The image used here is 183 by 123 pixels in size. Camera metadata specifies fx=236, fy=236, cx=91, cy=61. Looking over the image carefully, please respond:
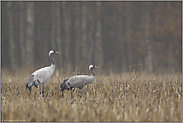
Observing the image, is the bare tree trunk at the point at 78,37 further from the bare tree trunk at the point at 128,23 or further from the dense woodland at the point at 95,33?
the bare tree trunk at the point at 128,23

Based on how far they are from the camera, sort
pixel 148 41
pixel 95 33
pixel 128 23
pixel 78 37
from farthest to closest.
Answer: pixel 128 23 < pixel 78 37 < pixel 95 33 < pixel 148 41

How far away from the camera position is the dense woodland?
12.8 meters

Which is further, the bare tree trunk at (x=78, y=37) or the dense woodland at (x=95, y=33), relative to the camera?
the bare tree trunk at (x=78, y=37)

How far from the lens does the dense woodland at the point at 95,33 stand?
12.8 m

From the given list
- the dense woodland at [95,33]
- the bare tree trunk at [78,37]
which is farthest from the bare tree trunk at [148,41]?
the bare tree trunk at [78,37]

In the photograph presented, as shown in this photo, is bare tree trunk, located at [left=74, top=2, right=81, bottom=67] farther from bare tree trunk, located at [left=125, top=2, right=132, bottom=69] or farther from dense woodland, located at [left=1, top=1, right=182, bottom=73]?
bare tree trunk, located at [left=125, top=2, right=132, bottom=69]

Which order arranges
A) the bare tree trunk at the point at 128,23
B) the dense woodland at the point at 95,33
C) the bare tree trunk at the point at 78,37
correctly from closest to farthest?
1. the dense woodland at the point at 95,33
2. the bare tree trunk at the point at 78,37
3. the bare tree trunk at the point at 128,23

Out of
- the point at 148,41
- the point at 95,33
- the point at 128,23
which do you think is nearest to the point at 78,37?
the point at 95,33

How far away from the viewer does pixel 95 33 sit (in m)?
15.0

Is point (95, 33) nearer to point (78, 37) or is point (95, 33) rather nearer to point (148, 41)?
point (78, 37)

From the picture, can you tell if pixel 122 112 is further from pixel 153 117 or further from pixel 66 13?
pixel 66 13

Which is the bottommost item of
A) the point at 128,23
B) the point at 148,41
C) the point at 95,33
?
the point at 148,41

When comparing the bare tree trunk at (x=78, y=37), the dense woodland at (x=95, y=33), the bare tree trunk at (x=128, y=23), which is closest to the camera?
the dense woodland at (x=95, y=33)

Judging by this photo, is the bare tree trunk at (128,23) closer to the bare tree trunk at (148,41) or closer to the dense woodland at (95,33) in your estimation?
the dense woodland at (95,33)
